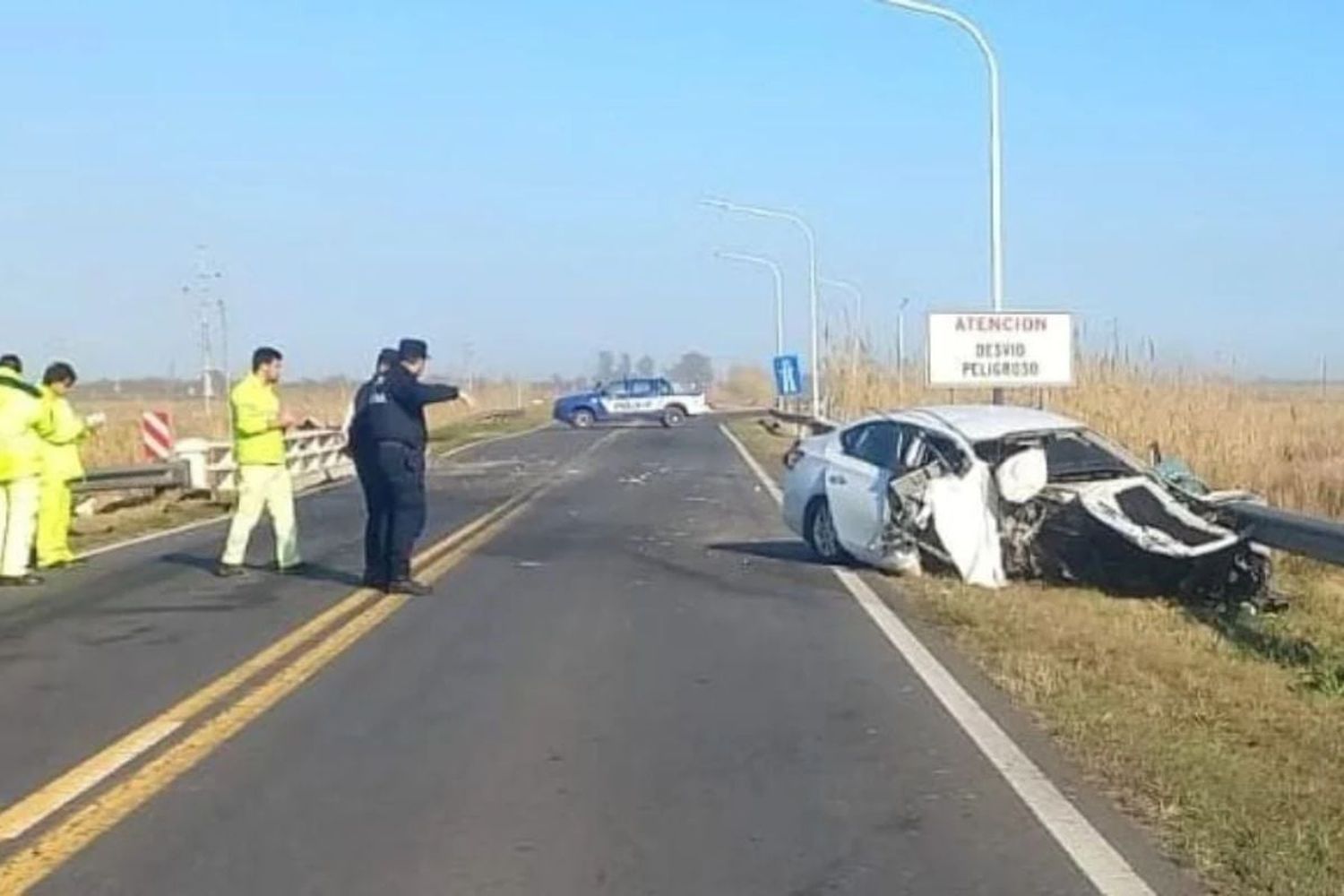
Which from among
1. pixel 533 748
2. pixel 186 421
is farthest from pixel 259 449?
pixel 186 421

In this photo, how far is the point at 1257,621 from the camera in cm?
1570

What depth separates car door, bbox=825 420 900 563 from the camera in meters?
17.9

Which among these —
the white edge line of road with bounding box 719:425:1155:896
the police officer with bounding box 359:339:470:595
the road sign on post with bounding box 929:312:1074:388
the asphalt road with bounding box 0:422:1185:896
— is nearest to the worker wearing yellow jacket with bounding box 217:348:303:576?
the asphalt road with bounding box 0:422:1185:896

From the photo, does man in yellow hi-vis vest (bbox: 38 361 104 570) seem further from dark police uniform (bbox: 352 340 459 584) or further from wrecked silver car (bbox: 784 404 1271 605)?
wrecked silver car (bbox: 784 404 1271 605)

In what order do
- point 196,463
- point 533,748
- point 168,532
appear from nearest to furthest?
point 533,748, point 168,532, point 196,463

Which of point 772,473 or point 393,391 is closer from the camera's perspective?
point 393,391

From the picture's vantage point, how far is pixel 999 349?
94.8 ft

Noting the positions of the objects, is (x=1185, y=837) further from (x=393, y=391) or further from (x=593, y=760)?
(x=393, y=391)

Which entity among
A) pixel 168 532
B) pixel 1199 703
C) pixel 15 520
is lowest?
pixel 168 532

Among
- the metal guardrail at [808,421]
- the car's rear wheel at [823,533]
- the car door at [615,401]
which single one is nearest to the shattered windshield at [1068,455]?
the car's rear wheel at [823,533]

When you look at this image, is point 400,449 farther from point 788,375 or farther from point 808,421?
point 788,375

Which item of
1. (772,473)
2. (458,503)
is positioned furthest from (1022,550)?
(772,473)

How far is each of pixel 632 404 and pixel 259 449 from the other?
59.5 m

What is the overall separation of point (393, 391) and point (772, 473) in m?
21.7
